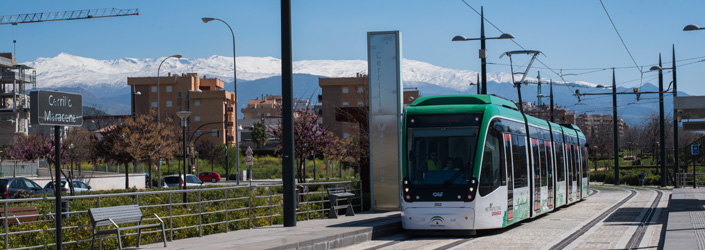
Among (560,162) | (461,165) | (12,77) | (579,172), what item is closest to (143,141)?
(579,172)

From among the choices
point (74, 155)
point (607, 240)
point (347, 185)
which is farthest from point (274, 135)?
point (607, 240)

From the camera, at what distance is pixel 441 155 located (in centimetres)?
1745

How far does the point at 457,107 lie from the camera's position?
59.2 feet

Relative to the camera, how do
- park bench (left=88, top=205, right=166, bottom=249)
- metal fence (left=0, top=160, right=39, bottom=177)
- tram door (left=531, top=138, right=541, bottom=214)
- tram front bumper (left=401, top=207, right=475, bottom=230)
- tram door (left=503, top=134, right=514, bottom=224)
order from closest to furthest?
1. park bench (left=88, top=205, right=166, bottom=249)
2. tram front bumper (left=401, top=207, right=475, bottom=230)
3. tram door (left=503, top=134, right=514, bottom=224)
4. tram door (left=531, top=138, right=541, bottom=214)
5. metal fence (left=0, top=160, right=39, bottom=177)

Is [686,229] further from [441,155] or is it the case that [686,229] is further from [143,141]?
[143,141]

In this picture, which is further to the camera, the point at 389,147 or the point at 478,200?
the point at 389,147

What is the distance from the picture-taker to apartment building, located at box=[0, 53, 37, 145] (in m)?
103

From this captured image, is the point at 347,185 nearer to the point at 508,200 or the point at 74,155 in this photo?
the point at 508,200

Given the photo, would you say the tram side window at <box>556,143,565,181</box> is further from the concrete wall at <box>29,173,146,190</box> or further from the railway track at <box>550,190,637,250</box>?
the concrete wall at <box>29,173,146,190</box>

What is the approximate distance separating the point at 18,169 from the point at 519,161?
165 ft

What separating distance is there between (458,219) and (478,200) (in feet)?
1.83

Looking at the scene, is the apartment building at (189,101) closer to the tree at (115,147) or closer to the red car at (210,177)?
the red car at (210,177)

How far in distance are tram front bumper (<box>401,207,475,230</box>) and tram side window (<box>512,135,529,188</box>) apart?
2.51 metres

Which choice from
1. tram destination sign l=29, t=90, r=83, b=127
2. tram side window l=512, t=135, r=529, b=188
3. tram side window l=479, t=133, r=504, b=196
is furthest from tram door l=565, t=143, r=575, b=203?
tram destination sign l=29, t=90, r=83, b=127
